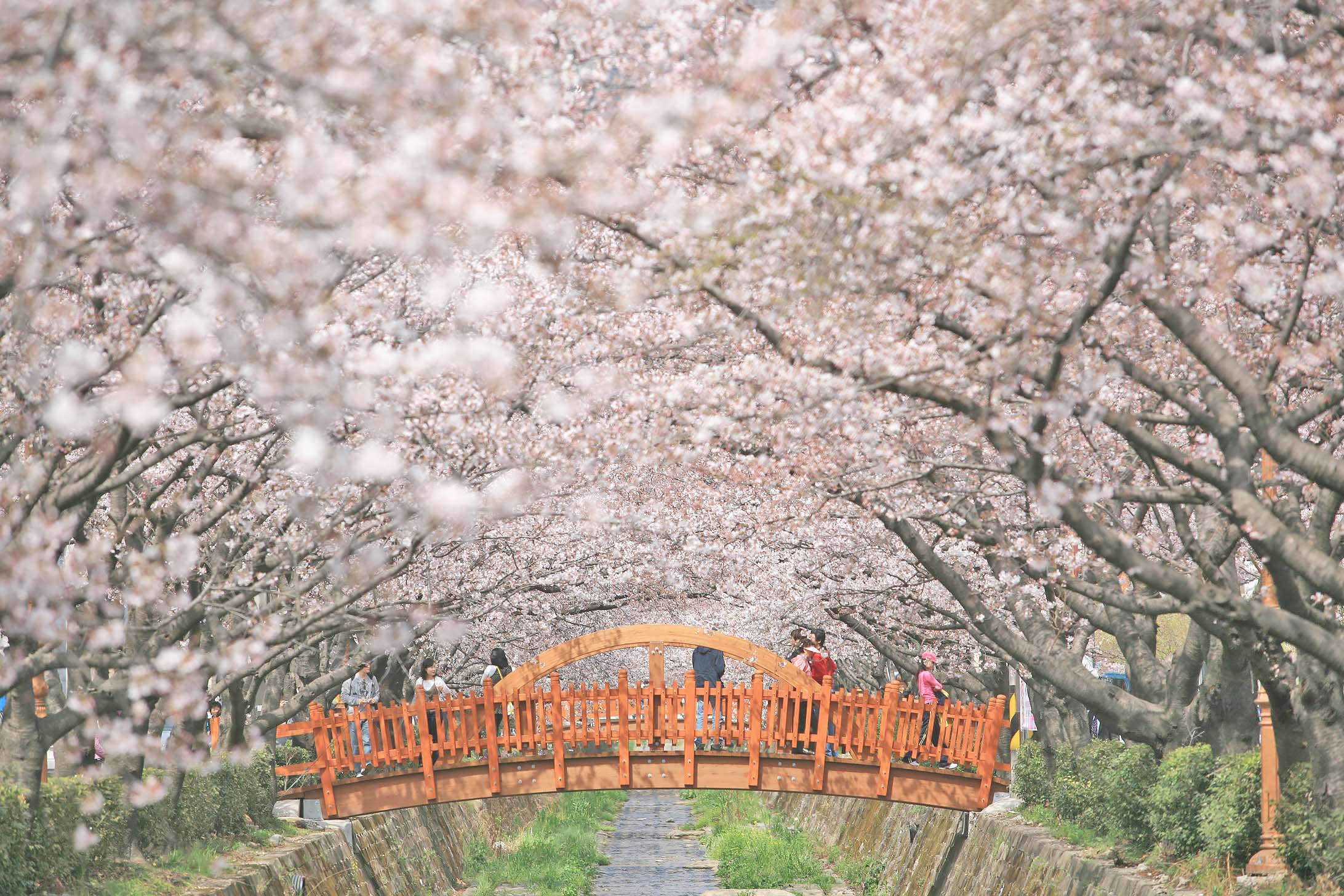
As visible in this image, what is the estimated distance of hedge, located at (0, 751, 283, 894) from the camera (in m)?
10.2

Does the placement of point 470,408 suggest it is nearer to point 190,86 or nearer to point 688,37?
point 688,37

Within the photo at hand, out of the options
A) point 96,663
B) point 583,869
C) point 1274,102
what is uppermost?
point 1274,102

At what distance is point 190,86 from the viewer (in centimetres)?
646

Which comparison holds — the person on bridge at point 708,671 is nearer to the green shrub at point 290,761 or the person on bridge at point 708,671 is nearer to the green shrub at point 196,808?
the green shrub at point 196,808

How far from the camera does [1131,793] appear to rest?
1483cm

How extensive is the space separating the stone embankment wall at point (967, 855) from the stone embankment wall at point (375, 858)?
8634mm

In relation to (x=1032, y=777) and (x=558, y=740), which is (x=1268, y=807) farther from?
(x=1032, y=777)

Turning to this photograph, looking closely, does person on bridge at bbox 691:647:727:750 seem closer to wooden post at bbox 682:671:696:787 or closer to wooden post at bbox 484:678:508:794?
wooden post at bbox 682:671:696:787

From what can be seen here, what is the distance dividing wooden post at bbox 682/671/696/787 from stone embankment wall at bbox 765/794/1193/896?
4279mm

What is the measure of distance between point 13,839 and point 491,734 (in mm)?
8455

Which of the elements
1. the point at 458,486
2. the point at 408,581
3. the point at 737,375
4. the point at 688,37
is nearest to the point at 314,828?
the point at 408,581

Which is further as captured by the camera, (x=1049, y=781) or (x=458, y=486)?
(x=1049, y=781)

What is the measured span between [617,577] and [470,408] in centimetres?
1186

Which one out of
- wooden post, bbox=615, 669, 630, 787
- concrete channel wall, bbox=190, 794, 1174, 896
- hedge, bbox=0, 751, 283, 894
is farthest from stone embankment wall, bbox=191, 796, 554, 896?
wooden post, bbox=615, 669, 630, 787
